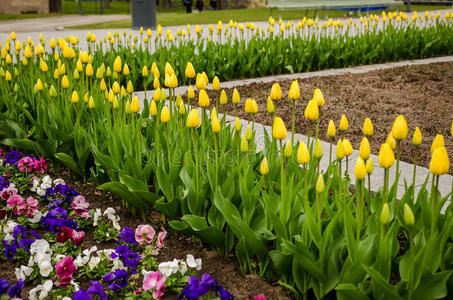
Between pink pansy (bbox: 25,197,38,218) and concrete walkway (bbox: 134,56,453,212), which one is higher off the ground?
concrete walkway (bbox: 134,56,453,212)

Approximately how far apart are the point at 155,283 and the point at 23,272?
66cm

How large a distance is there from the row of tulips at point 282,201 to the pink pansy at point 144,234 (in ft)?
0.43

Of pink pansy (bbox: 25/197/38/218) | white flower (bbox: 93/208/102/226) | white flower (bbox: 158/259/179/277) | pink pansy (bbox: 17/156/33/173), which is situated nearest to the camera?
white flower (bbox: 158/259/179/277)

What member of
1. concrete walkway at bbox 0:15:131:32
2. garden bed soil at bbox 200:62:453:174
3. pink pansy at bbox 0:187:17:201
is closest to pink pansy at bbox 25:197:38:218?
pink pansy at bbox 0:187:17:201

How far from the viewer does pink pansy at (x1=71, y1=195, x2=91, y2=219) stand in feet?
10.0

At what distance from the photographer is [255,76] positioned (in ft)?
24.5

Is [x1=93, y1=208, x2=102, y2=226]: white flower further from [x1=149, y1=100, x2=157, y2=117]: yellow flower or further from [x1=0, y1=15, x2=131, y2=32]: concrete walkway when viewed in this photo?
[x1=0, y1=15, x2=131, y2=32]: concrete walkway

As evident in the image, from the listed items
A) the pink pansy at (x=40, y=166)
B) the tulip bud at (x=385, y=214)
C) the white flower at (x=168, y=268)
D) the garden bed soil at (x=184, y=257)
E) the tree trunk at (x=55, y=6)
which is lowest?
the garden bed soil at (x=184, y=257)

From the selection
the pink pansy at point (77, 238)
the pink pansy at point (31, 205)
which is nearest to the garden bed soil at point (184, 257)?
the pink pansy at point (77, 238)

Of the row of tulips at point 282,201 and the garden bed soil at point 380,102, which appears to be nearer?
the row of tulips at point 282,201

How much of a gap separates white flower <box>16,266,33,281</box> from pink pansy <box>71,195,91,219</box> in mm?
619

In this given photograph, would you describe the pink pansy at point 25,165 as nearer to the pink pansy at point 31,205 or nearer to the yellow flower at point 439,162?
the pink pansy at point 31,205

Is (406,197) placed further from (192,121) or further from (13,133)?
(13,133)

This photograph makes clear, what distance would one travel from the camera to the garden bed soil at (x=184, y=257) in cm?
238
